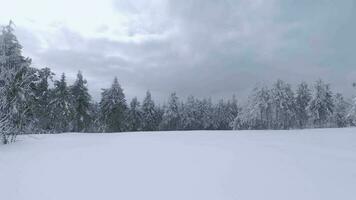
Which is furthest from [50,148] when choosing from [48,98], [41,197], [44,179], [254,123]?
[254,123]

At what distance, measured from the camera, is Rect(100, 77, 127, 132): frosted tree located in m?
50.7

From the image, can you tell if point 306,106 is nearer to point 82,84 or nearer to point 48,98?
point 82,84

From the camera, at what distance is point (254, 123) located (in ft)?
218

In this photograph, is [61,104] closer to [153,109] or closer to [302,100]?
[153,109]

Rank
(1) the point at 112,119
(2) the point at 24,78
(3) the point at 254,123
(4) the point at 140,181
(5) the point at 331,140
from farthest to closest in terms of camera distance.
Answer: (3) the point at 254,123, (1) the point at 112,119, (2) the point at 24,78, (5) the point at 331,140, (4) the point at 140,181

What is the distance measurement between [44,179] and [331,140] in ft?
45.4

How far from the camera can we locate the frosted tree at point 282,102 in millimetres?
59562

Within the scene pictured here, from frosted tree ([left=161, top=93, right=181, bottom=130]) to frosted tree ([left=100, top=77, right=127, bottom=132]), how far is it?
15.7 m

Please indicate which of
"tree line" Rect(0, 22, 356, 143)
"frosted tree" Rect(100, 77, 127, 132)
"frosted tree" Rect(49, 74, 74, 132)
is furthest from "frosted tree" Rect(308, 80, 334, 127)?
"frosted tree" Rect(49, 74, 74, 132)

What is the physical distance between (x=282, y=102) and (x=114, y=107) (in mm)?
33194

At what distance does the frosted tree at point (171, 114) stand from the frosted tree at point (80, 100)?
2192cm

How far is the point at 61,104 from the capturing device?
44.5 m

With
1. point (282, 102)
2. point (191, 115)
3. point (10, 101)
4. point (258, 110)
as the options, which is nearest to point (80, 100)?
point (10, 101)

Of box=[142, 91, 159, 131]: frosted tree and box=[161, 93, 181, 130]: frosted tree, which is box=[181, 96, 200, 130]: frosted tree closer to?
box=[161, 93, 181, 130]: frosted tree
